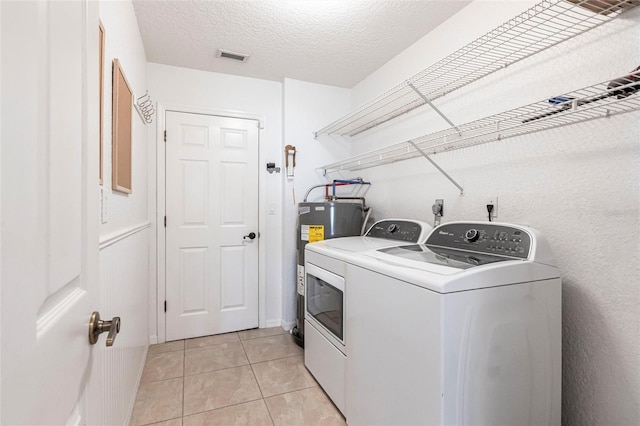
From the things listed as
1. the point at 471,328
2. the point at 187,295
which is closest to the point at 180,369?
the point at 187,295

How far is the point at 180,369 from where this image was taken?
223cm

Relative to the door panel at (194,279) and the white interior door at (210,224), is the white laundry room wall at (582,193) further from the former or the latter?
the door panel at (194,279)

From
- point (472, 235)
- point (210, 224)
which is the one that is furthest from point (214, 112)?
point (472, 235)

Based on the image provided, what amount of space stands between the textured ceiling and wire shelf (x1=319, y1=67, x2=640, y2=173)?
81cm

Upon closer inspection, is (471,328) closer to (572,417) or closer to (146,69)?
(572,417)

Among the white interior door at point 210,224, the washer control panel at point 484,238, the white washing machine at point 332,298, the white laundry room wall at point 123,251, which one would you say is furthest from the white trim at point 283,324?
the washer control panel at point 484,238

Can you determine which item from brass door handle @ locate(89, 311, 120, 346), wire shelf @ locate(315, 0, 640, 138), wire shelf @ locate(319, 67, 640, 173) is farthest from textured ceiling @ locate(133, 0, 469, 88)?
brass door handle @ locate(89, 311, 120, 346)

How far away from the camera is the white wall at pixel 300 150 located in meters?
2.95

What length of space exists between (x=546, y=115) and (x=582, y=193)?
1.21ft

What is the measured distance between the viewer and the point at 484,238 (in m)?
1.49

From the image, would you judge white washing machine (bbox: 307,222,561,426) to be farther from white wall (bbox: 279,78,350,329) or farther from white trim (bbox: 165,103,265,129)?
white trim (bbox: 165,103,265,129)

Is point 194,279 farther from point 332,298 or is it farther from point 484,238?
point 484,238

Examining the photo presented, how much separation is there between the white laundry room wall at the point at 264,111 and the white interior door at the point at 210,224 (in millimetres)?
87

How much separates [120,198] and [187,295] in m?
1.47
